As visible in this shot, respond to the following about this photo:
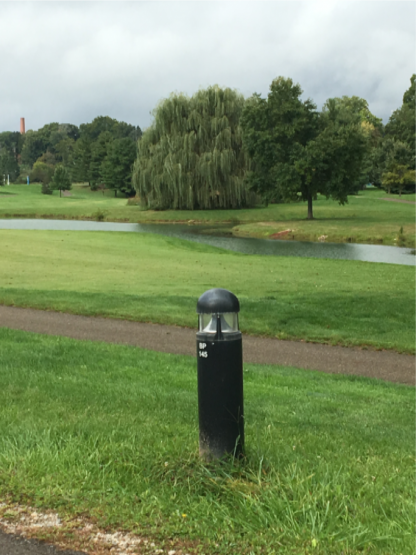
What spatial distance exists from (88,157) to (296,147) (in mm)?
88201

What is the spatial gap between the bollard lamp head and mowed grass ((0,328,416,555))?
2.92 feet

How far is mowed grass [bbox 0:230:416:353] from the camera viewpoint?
1162 centimetres

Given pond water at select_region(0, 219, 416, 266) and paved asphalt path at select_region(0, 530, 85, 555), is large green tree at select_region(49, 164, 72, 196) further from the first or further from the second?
paved asphalt path at select_region(0, 530, 85, 555)

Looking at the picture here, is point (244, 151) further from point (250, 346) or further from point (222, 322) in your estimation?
point (222, 322)

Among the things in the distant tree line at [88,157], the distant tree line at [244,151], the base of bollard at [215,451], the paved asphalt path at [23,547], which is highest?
the distant tree line at [88,157]

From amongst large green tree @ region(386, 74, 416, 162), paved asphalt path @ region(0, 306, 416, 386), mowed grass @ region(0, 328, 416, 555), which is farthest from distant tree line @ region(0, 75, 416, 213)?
mowed grass @ region(0, 328, 416, 555)

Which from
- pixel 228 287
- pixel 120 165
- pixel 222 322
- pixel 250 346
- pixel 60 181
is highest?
pixel 120 165

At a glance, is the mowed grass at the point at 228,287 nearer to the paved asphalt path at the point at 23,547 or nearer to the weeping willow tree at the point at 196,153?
the paved asphalt path at the point at 23,547

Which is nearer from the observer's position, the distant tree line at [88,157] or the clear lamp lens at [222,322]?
the clear lamp lens at [222,322]

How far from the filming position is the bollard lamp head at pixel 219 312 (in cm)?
382

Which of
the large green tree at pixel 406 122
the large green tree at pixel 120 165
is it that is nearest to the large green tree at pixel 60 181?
the large green tree at pixel 120 165

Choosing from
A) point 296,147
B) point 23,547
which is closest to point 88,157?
point 296,147

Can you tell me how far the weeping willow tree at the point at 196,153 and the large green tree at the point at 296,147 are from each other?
4789 mm

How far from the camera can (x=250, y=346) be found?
10242mm
